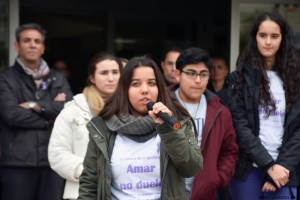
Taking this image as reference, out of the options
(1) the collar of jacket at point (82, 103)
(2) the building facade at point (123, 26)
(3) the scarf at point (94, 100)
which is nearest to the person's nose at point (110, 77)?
(3) the scarf at point (94, 100)

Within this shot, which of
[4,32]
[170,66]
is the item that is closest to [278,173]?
[170,66]

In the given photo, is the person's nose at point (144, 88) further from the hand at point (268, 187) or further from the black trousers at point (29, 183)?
the black trousers at point (29, 183)

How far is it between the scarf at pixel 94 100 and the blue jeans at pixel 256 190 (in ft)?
3.78

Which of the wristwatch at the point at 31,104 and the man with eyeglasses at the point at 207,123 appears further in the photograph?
the wristwatch at the point at 31,104

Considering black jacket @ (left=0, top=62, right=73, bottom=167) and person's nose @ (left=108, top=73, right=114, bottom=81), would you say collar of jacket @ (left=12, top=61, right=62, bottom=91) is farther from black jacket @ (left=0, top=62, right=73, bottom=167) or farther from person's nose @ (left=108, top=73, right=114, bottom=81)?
person's nose @ (left=108, top=73, right=114, bottom=81)

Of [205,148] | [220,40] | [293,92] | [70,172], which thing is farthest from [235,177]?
[220,40]

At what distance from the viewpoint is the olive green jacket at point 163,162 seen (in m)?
2.72

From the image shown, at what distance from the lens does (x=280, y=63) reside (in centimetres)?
435

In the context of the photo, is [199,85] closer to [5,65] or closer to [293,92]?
[293,92]

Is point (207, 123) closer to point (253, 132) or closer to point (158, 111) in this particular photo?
point (253, 132)

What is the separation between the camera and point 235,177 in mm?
4270

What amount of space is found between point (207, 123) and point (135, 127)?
115 centimetres

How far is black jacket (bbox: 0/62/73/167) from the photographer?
4.69 m

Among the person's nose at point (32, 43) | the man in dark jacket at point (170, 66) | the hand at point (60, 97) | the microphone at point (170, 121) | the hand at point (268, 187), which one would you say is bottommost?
the hand at point (268, 187)
